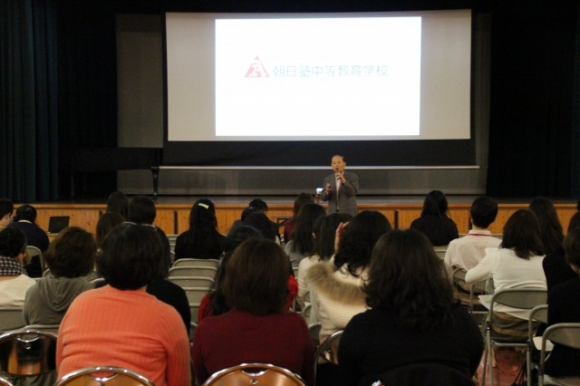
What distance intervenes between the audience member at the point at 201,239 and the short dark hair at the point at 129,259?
246 cm

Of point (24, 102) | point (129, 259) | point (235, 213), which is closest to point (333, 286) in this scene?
point (129, 259)

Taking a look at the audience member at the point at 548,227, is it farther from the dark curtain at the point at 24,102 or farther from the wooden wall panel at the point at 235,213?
the dark curtain at the point at 24,102

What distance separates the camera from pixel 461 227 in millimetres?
9680

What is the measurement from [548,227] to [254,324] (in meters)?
2.69

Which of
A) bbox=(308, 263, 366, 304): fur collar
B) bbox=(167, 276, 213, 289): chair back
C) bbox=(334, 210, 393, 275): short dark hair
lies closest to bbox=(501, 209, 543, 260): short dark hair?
bbox=(334, 210, 393, 275): short dark hair

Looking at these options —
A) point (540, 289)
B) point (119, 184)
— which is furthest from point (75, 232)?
point (119, 184)

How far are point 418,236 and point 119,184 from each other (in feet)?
36.3

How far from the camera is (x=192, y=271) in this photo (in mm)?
4406

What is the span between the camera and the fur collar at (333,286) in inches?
110

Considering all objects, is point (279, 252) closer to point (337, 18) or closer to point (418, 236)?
point (418, 236)

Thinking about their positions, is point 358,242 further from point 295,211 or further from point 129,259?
point 295,211

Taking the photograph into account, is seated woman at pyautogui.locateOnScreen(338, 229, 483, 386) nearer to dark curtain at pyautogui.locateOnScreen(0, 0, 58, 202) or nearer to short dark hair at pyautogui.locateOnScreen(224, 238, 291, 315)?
short dark hair at pyautogui.locateOnScreen(224, 238, 291, 315)

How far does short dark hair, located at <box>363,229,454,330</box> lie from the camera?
7.07 feet

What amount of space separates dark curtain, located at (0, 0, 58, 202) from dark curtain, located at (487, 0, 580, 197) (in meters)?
7.21
